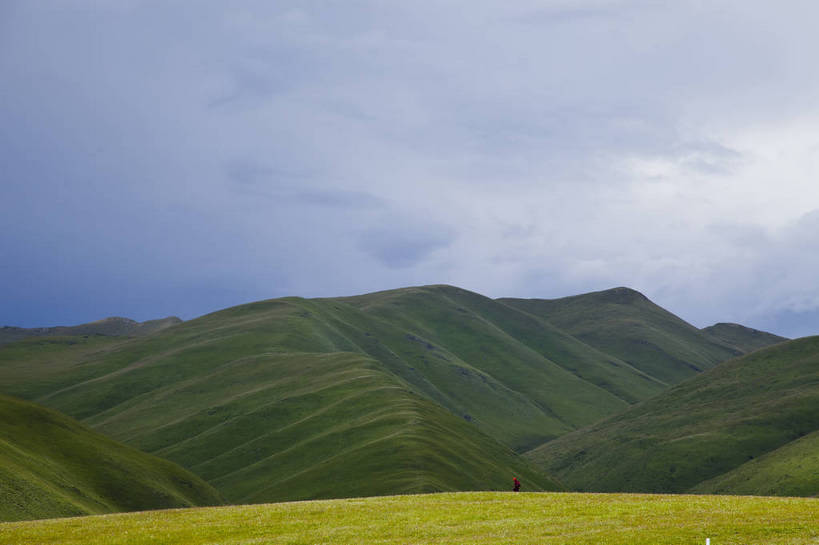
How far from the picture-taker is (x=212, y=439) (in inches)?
7101

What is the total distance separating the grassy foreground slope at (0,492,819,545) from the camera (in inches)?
1651

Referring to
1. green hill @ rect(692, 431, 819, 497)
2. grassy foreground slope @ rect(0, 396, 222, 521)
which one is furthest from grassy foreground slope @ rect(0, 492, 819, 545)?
green hill @ rect(692, 431, 819, 497)

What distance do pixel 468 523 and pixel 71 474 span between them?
245ft

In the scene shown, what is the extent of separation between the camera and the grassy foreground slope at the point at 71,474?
281 feet

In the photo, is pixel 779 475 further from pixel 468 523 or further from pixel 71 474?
pixel 468 523

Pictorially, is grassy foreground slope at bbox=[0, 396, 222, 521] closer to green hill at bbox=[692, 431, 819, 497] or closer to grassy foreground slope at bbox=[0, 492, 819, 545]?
grassy foreground slope at bbox=[0, 492, 819, 545]

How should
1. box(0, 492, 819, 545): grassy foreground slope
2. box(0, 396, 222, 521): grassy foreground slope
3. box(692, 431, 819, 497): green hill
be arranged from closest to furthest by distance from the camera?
box(0, 492, 819, 545): grassy foreground slope, box(0, 396, 222, 521): grassy foreground slope, box(692, 431, 819, 497): green hill

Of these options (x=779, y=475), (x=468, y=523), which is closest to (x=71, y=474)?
(x=468, y=523)

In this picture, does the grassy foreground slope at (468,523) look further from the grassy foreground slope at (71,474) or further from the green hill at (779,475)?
the green hill at (779,475)

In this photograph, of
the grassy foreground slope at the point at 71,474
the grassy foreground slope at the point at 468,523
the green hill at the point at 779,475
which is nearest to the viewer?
the grassy foreground slope at the point at 468,523

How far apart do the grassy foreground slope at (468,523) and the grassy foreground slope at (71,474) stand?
109 ft

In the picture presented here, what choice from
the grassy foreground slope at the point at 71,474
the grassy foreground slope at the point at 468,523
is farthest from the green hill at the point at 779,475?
the grassy foreground slope at the point at 468,523

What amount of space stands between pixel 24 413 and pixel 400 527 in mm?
88136

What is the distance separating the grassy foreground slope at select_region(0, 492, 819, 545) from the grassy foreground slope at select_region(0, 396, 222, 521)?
33352 mm
